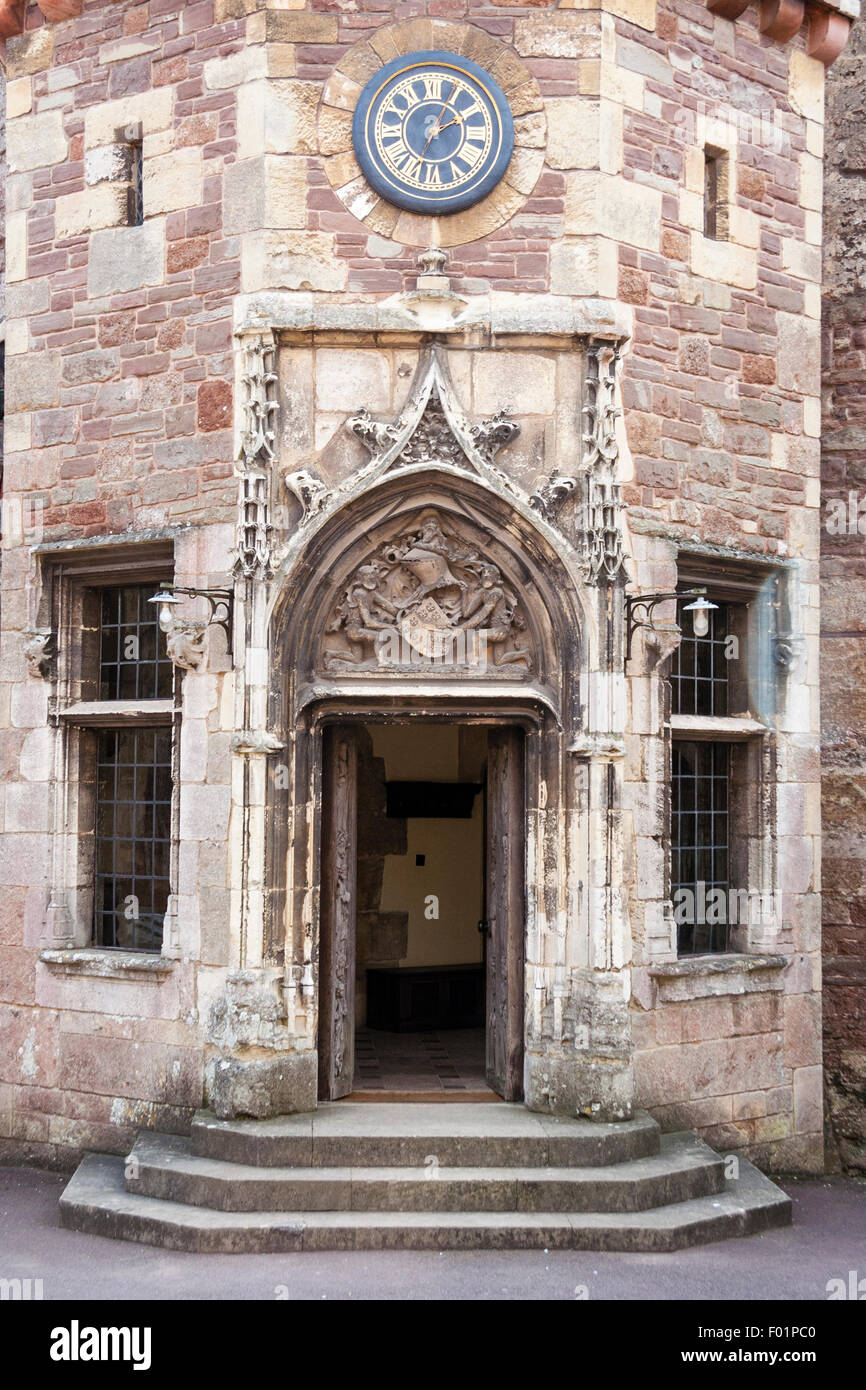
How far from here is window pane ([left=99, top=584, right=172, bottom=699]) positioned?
809 cm

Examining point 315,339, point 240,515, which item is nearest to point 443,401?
point 315,339

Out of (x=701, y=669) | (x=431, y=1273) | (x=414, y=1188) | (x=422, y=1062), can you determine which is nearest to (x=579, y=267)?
(x=701, y=669)

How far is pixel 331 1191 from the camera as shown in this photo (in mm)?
6508

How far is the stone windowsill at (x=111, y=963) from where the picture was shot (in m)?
7.55

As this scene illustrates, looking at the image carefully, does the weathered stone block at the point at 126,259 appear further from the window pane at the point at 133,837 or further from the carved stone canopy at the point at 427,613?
the window pane at the point at 133,837

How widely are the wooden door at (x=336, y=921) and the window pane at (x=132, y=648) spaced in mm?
1222

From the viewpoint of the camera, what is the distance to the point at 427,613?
7.43m

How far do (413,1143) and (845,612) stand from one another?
178 inches

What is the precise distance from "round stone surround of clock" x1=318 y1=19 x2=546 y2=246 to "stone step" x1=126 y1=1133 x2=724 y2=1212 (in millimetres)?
4903

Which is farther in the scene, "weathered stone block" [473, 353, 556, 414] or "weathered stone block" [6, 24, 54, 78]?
"weathered stone block" [6, 24, 54, 78]

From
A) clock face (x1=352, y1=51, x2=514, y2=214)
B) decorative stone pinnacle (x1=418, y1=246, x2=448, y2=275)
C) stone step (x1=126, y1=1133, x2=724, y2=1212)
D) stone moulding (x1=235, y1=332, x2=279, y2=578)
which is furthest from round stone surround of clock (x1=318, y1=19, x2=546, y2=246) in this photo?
stone step (x1=126, y1=1133, x2=724, y2=1212)

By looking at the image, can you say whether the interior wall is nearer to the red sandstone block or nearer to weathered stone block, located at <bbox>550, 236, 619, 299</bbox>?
the red sandstone block

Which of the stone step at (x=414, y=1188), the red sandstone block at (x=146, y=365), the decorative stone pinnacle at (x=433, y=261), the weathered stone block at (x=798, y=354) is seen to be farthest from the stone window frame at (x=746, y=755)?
the red sandstone block at (x=146, y=365)

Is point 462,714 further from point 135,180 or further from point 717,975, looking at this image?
point 135,180
